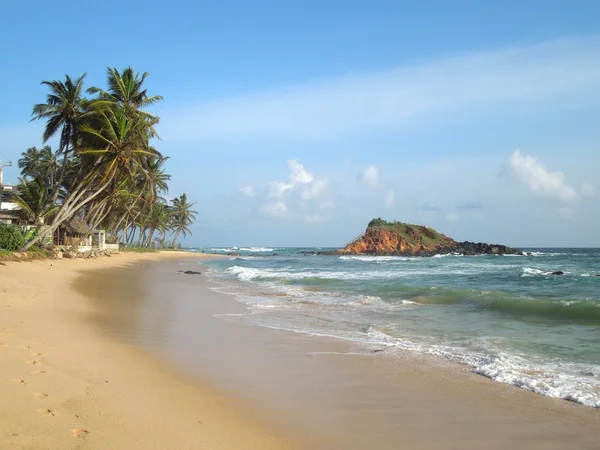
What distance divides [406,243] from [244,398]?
2866 inches

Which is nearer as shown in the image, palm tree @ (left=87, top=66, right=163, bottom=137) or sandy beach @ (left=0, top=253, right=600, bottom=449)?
sandy beach @ (left=0, top=253, right=600, bottom=449)

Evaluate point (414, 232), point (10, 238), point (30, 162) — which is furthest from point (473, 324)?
point (414, 232)

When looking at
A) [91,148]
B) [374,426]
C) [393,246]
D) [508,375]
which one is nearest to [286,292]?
[508,375]

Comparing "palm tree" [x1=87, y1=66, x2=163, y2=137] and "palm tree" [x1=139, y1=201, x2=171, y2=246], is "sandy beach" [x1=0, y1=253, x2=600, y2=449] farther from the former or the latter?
"palm tree" [x1=139, y1=201, x2=171, y2=246]

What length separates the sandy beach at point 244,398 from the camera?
3.76m

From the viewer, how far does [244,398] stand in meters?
4.93

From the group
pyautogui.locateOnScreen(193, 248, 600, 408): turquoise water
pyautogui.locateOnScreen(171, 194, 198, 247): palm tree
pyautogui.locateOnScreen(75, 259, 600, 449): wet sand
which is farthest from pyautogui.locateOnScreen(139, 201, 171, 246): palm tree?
pyautogui.locateOnScreen(75, 259, 600, 449): wet sand

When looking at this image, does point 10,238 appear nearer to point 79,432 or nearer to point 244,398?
point 244,398

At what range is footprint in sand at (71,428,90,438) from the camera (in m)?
3.45

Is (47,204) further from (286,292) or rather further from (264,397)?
(264,397)

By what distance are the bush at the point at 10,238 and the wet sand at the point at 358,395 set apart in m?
17.2

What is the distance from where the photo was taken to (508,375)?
6066 millimetres

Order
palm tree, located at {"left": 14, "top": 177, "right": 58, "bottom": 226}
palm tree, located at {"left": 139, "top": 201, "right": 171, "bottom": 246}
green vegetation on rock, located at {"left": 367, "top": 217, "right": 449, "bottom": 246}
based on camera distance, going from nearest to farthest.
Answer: palm tree, located at {"left": 14, "top": 177, "right": 58, "bottom": 226}, palm tree, located at {"left": 139, "top": 201, "right": 171, "bottom": 246}, green vegetation on rock, located at {"left": 367, "top": 217, "right": 449, "bottom": 246}

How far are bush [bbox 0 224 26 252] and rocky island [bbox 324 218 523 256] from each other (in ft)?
187
